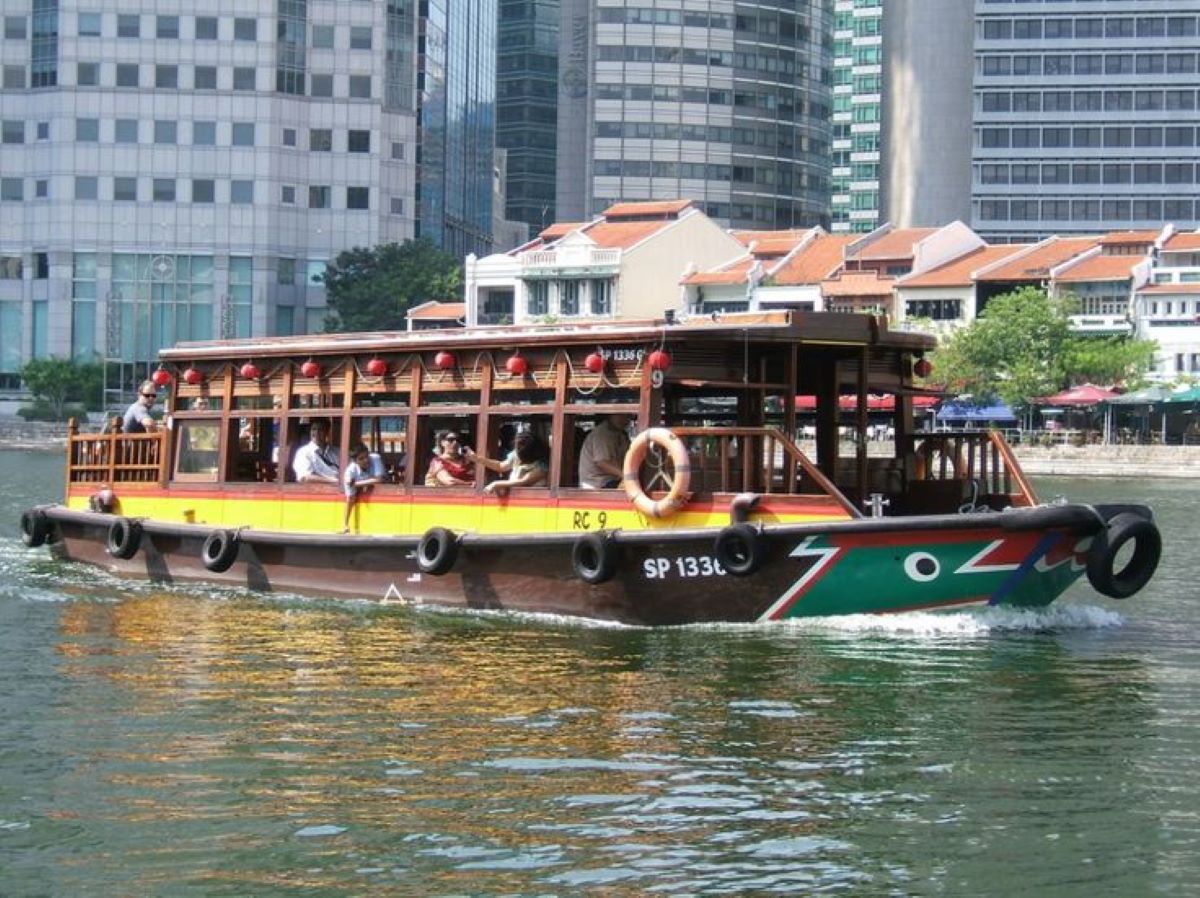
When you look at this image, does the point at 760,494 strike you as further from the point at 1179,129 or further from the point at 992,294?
the point at 1179,129

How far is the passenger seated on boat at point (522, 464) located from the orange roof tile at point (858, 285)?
199ft

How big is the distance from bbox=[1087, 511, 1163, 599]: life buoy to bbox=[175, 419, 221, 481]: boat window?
8350mm

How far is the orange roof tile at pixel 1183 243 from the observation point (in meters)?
73.5

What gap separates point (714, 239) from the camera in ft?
271

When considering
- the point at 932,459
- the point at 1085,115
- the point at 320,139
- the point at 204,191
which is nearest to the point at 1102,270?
the point at 1085,115

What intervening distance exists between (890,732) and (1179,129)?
8593 cm

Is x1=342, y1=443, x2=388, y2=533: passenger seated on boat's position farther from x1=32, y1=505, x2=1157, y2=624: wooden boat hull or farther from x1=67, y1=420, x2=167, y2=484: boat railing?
x1=67, y1=420, x2=167, y2=484: boat railing

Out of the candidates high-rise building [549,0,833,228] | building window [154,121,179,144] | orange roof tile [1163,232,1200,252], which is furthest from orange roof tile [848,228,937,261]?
building window [154,121,179,144]

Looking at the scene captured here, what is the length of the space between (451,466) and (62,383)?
214 ft

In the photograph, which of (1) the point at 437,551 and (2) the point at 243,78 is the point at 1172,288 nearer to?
(2) the point at 243,78

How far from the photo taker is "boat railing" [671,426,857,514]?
1566cm

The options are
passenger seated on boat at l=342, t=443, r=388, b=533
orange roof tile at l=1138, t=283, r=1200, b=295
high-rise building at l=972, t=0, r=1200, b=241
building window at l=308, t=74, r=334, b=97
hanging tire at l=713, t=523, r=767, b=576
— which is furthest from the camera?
high-rise building at l=972, t=0, r=1200, b=241

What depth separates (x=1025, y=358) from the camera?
220ft

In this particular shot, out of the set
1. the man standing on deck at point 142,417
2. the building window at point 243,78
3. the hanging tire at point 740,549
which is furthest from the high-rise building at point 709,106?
the hanging tire at point 740,549
